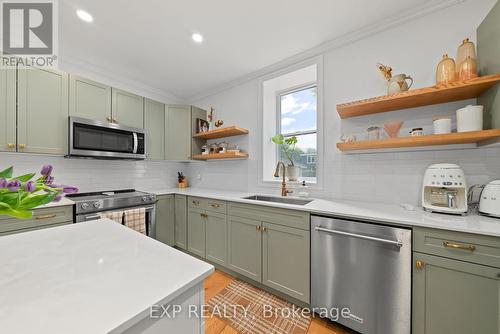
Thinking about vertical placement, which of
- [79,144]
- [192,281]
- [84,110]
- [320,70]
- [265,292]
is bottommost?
[265,292]

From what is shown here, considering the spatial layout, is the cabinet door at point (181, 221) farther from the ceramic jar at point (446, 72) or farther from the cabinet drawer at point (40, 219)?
the ceramic jar at point (446, 72)

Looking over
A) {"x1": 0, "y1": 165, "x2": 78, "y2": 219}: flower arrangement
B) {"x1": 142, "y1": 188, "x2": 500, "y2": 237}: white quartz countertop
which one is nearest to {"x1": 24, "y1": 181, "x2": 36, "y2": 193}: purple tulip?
{"x1": 0, "y1": 165, "x2": 78, "y2": 219}: flower arrangement

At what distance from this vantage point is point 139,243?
2.79 feet

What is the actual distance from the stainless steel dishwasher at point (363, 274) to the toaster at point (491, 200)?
0.56 m

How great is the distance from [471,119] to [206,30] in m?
2.33

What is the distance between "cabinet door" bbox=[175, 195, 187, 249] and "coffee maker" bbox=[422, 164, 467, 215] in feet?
8.54

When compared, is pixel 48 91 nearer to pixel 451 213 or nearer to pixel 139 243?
pixel 139 243

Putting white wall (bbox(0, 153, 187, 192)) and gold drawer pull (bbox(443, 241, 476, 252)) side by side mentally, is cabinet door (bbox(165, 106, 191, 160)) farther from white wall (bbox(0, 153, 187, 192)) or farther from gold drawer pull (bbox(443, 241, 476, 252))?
gold drawer pull (bbox(443, 241, 476, 252))

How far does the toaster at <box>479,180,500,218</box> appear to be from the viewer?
1.21 m

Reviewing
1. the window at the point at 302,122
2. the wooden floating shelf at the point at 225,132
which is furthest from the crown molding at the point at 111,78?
the window at the point at 302,122

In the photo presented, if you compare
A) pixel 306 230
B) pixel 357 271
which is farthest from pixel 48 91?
pixel 357 271

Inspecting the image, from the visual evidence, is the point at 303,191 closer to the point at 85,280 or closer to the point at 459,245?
the point at 459,245

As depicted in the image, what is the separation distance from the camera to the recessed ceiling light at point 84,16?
169 cm

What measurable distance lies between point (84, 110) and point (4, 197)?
7.28 ft
